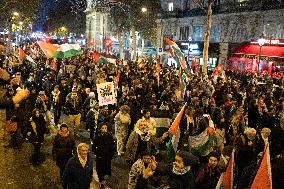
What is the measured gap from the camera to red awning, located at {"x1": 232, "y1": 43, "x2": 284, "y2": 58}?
31.4m

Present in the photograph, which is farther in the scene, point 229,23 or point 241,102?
point 229,23

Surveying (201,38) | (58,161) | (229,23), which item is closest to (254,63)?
(229,23)

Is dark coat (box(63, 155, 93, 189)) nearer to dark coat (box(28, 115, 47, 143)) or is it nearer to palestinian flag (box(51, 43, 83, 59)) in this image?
dark coat (box(28, 115, 47, 143))

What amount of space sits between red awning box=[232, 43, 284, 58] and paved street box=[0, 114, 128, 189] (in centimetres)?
2438

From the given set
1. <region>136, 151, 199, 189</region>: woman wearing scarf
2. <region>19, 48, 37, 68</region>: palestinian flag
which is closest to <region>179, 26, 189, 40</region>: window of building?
<region>19, 48, 37, 68</region>: palestinian flag

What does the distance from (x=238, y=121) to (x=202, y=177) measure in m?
3.53

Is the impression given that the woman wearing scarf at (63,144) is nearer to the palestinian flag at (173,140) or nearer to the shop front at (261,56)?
the palestinian flag at (173,140)

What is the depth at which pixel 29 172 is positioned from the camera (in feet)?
29.3

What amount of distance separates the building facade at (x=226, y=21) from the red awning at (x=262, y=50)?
884 millimetres

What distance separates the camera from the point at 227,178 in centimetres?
526

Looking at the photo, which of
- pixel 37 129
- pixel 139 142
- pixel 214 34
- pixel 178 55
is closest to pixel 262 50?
pixel 214 34

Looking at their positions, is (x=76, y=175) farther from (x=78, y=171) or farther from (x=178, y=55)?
(x=178, y=55)

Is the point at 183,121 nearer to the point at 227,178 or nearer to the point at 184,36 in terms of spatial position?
the point at 227,178

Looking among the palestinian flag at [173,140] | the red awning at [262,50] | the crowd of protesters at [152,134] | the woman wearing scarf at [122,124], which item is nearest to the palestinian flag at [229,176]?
the crowd of protesters at [152,134]
